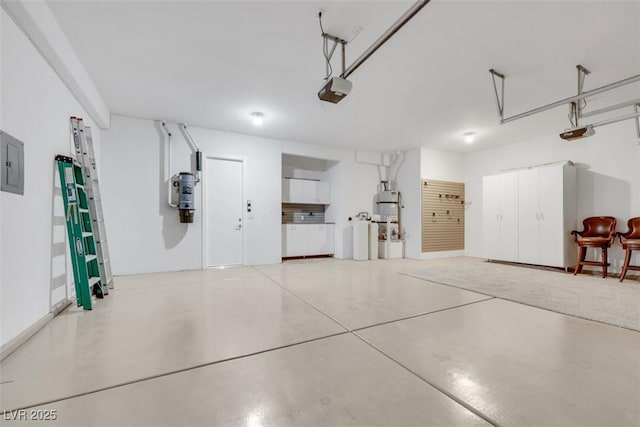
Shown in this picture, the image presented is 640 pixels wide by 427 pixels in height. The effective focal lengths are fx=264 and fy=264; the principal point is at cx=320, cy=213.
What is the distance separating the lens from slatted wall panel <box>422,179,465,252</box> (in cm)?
704

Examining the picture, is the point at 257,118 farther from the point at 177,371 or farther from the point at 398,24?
the point at 177,371

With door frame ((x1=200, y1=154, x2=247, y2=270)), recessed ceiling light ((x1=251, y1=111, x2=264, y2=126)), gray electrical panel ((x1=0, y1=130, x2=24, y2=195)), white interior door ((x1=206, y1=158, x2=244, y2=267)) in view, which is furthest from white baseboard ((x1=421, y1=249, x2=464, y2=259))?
gray electrical panel ((x1=0, y1=130, x2=24, y2=195))

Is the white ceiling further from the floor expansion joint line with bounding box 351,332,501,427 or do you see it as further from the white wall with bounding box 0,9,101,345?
the floor expansion joint line with bounding box 351,332,501,427

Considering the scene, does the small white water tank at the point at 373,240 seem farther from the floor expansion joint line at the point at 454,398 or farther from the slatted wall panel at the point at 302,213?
the floor expansion joint line at the point at 454,398

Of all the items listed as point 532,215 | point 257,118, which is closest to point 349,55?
point 257,118

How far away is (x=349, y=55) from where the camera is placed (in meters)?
3.09

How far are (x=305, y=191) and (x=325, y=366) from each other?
5813mm

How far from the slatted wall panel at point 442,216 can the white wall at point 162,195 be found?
3704mm

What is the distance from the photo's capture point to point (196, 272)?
5.11 meters

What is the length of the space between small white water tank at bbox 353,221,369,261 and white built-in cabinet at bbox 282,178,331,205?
1.26 m

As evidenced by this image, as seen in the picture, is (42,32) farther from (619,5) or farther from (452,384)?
(619,5)

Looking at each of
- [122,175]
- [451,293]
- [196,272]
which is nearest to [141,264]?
[196,272]

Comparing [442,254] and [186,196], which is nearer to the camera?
[186,196]

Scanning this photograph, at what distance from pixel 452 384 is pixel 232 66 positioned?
388 centimetres
